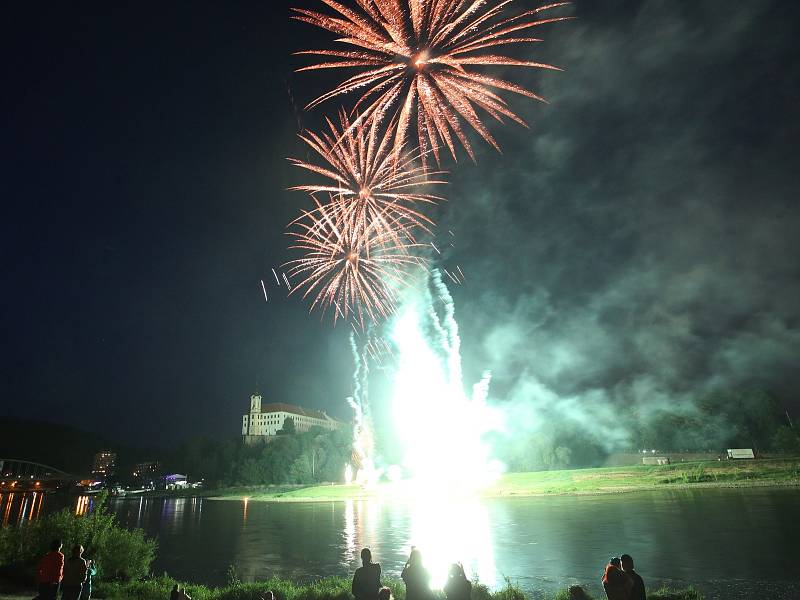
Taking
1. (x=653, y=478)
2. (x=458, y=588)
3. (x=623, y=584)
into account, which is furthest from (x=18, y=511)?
(x=653, y=478)

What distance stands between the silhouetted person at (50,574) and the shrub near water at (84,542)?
6208mm

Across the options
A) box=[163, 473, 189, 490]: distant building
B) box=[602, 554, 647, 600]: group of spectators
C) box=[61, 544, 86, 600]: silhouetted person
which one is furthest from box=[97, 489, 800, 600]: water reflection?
box=[163, 473, 189, 490]: distant building

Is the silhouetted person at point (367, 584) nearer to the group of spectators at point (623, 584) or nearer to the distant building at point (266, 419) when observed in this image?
the group of spectators at point (623, 584)

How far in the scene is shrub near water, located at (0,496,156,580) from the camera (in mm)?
15383

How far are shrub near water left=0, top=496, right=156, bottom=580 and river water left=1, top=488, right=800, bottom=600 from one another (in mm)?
6612

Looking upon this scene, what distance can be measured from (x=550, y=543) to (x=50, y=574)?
2573 centimetres

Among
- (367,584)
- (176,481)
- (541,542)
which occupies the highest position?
(367,584)

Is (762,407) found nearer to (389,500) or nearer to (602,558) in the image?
(389,500)

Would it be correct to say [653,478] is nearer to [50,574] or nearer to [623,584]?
[623,584]

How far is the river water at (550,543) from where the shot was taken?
18750mm

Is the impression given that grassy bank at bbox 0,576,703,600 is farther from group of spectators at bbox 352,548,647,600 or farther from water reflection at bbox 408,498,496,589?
group of spectators at bbox 352,548,647,600

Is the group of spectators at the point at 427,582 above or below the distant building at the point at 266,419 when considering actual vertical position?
below

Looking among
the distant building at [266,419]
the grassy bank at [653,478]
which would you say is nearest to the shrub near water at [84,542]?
the grassy bank at [653,478]

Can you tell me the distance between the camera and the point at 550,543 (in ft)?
88.0
